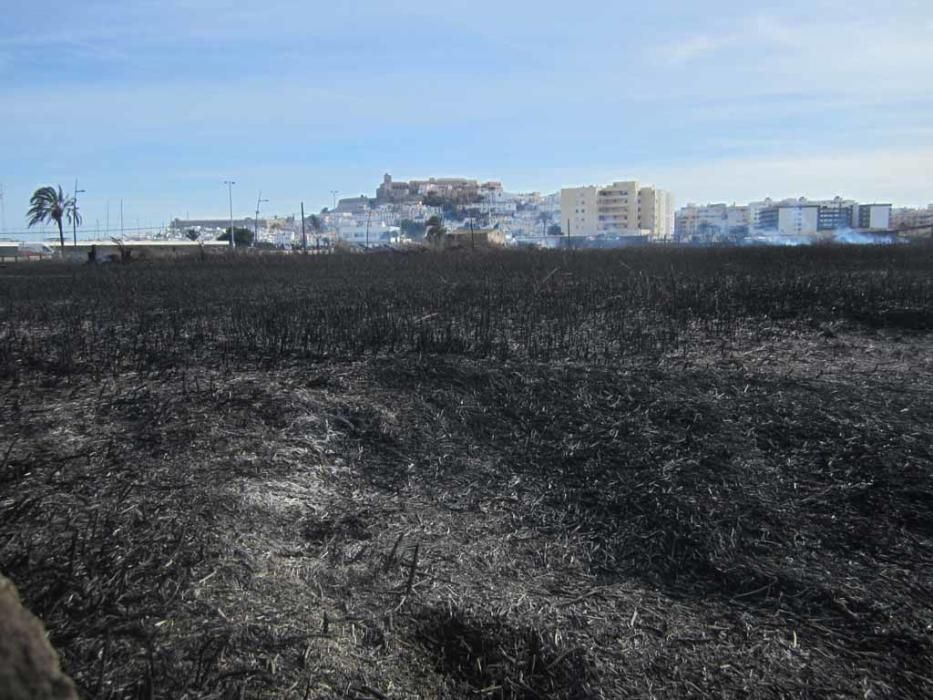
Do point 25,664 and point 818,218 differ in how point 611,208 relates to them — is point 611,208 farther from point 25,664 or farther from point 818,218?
point 25,664

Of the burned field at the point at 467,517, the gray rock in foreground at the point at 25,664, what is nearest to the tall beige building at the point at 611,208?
the burned field at the point at 467,517

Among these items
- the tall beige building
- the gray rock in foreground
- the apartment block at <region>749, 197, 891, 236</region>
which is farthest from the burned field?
the tall beige building

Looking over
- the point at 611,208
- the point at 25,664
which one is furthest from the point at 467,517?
the point at 611,208

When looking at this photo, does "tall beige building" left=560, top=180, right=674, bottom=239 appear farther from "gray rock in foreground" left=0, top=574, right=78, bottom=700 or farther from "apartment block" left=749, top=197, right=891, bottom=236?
"gray rock in foreground" left=0, top=574, right=78, bottom=700

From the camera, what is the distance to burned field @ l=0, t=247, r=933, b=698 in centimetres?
348

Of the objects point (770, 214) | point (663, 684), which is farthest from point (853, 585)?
point (770, 214)

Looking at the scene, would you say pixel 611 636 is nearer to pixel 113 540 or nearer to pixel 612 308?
pixel 113 540

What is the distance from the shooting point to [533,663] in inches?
139

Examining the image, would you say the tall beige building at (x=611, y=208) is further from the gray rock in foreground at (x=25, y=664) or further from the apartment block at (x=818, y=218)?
the gray rock in foreground at (x=25, y=664)

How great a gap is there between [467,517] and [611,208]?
467ft

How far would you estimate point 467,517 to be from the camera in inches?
199

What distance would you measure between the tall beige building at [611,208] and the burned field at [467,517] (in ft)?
437

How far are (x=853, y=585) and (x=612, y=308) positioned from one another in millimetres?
9634

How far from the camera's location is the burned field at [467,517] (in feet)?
11.4
